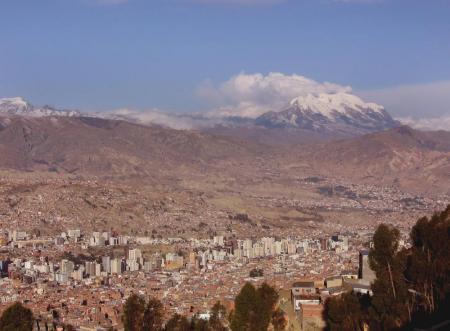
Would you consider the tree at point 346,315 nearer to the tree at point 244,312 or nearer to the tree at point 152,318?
the tree at point 244,312

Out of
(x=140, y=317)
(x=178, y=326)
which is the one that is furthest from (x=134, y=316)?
(x=178, y=326)

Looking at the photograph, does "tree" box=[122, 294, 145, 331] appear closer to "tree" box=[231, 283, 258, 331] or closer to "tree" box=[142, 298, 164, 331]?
Answer: "tree" box=[142, 298, 164, 331]

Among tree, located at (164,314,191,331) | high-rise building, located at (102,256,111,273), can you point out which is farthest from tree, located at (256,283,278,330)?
high-rise building, located at (102,256,111,273)

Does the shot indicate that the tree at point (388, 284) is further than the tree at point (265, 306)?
No

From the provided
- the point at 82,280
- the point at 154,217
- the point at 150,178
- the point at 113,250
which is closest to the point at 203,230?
the point at 154,217

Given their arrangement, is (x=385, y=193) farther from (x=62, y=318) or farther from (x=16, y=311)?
(x=16, y=311)

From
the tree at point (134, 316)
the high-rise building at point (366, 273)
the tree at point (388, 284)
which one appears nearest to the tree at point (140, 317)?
the tree at point (134, 316)

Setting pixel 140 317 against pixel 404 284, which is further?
pixel 140 317

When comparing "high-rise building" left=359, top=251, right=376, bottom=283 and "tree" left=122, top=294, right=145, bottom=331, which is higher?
"high-rise building" left=359, top=251, right=376, bottom=283

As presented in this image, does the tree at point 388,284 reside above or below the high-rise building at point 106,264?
below

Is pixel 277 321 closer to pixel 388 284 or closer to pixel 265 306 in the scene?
pixel 265 306

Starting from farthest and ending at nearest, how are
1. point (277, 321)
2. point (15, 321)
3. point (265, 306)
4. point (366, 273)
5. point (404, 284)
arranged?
point (366, 273) → point (277, 321) → point (265, 306) → point (404, 284) → point (15, 321)
